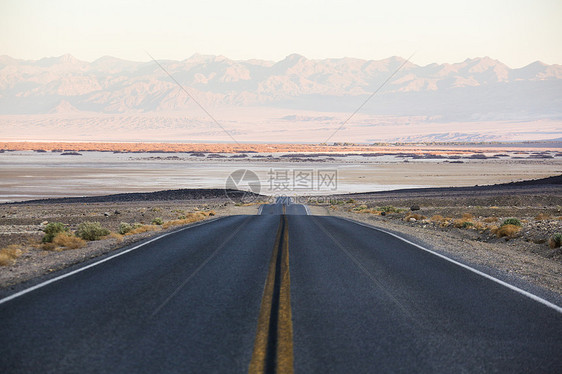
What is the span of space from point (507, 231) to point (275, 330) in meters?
15.4

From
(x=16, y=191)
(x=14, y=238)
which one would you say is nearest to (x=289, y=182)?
(x=16, y=191)

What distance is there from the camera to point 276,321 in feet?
23.9

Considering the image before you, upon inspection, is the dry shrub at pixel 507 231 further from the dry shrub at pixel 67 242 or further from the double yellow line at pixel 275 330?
the dry shrub at pixel 67 242

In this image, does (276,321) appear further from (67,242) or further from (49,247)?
(67,242)

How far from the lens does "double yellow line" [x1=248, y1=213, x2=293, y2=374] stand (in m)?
5.72

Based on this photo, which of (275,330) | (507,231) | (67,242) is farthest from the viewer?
(507,231)

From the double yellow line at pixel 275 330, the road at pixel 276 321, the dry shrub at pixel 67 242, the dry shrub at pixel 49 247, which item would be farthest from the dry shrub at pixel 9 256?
the double yellow line at pixel 275 330

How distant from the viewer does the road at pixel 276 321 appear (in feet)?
19.2

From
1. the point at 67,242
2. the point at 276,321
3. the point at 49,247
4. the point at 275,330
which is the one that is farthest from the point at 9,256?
the point at 275,330

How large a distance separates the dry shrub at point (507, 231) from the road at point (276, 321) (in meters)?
8.93

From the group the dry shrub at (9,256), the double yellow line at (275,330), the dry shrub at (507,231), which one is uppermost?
the double yellow line at (275,330)

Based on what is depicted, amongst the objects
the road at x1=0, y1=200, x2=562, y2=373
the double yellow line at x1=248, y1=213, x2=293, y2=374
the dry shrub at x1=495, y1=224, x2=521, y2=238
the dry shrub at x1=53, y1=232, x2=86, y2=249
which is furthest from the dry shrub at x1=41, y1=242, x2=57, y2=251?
the dry shrub at x1=495, y1=224, x2=521, y2=238

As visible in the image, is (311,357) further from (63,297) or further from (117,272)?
(117,272)

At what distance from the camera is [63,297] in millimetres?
8586
